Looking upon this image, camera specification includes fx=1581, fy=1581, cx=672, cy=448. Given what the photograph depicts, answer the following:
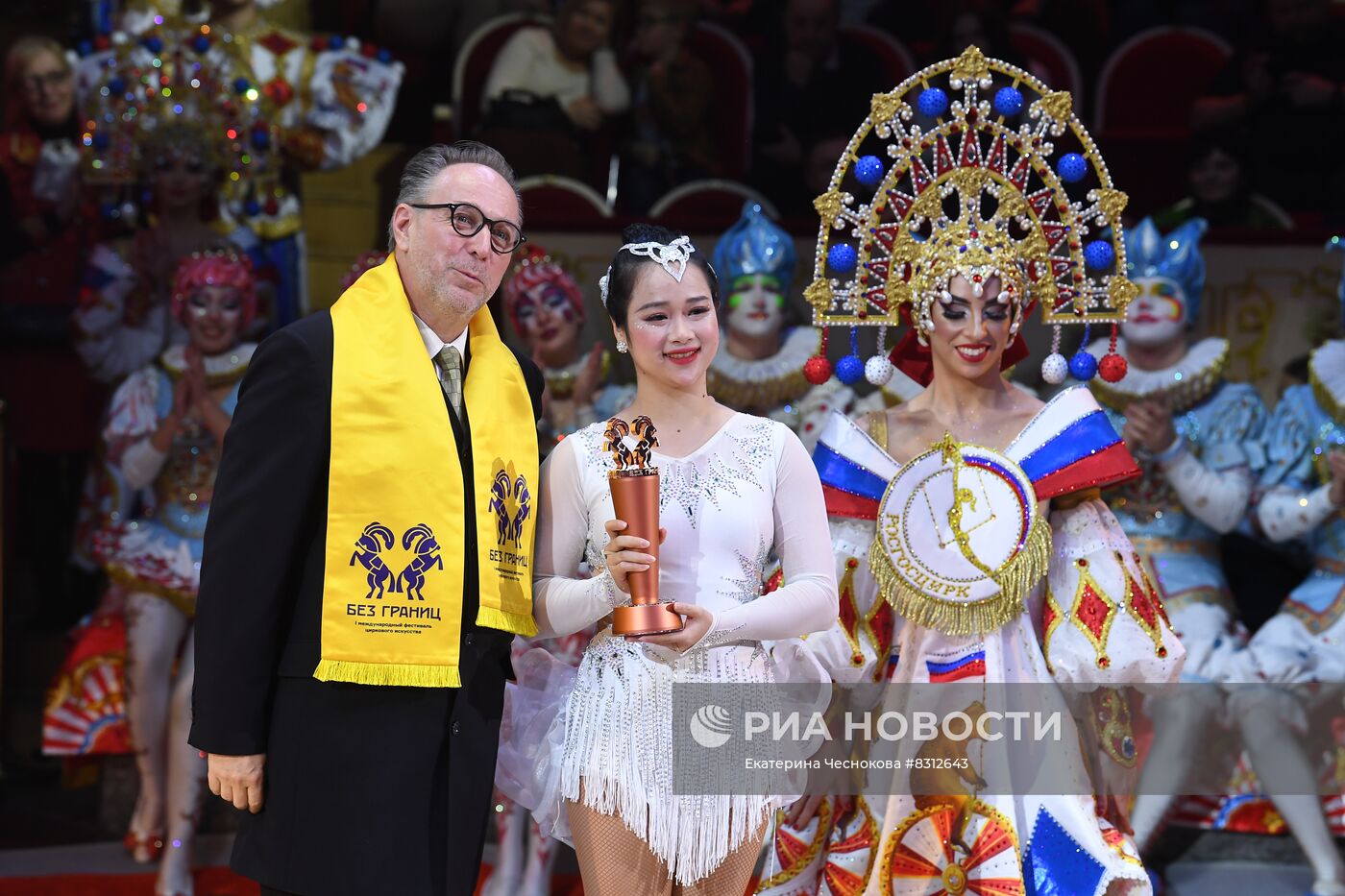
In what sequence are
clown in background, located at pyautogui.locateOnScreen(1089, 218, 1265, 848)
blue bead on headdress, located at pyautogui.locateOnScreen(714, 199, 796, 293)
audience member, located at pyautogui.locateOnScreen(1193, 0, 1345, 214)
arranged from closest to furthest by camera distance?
1. clown in background, located at pyautogui.locateOnScreen(1089, 218, 1265, 848)
2. blue bead on headdress, located at pyautogui.locateOnScreen(714, 199, 796, 293)
3. audience member, located at pyautogui.locateOnScreen(1193, 0, 1345, 214)

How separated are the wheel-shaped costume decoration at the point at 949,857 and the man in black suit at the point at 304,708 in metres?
1.06

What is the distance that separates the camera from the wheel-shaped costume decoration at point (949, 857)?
3.23m

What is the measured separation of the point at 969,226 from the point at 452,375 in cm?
133

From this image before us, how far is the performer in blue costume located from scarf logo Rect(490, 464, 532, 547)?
294 centimetres

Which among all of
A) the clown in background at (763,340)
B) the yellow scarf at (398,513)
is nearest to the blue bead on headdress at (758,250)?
the clown in background at (763,340)

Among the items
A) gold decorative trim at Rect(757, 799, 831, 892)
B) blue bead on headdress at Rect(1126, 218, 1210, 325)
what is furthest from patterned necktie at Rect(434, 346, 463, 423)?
blue bead on headdress at Rect(1126, 218, 1210, 325)

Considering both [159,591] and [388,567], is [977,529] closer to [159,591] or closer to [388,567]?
[388,567]

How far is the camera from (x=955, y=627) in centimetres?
335

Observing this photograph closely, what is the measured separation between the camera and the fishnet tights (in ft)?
8.96

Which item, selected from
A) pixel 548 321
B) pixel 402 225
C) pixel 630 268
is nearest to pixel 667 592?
pixel 630 268

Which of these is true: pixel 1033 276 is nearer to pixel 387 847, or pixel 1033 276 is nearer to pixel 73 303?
pixel 387 847

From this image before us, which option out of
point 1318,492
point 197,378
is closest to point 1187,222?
point 1318,492

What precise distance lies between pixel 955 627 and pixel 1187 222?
2.44 metres

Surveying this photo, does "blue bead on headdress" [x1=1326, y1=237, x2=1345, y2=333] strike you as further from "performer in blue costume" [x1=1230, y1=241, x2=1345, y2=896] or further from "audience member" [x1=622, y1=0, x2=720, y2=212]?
"audience member" [x1=622, y1=0, x2=720, y2=212]
